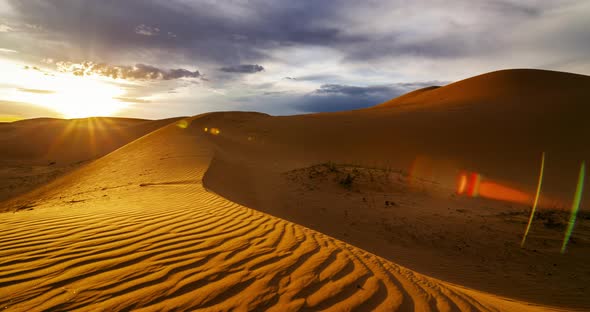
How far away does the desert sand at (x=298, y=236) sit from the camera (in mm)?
2363

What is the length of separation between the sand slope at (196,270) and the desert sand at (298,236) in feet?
0.05

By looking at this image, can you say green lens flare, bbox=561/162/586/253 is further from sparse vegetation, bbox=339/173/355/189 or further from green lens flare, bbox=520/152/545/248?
sparse vegetation, bbox=339/173/355/189

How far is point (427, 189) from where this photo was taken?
1064cm

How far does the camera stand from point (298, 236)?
388 cm

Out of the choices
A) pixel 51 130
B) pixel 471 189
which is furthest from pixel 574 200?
pixel 51 130

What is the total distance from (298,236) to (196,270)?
1576mm

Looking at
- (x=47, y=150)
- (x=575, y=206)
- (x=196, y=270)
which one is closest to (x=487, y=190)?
(x=575, y=206)

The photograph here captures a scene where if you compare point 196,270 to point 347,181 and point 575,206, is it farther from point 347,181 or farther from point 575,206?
point 575,206

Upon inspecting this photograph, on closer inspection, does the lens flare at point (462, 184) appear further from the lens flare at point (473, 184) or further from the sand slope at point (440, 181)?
the sand slope at point (440, 181)

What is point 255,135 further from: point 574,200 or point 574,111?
point 574,111

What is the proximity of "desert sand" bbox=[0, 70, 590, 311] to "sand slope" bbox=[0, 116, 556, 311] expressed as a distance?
0.6 inches

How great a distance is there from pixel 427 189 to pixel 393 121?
11.7m

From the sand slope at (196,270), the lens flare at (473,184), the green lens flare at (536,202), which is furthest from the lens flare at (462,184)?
the sand slope at (196,270)

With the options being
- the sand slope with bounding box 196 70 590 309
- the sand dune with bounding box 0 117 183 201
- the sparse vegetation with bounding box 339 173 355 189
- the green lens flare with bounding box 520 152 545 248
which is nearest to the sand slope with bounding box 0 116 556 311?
the sand slope with bounding box 196 70 590 309
